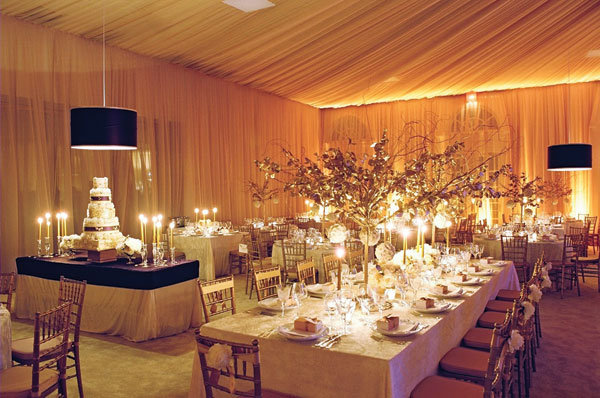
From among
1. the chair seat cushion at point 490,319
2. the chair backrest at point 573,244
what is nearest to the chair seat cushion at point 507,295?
the chair seat cushion at point 490,319

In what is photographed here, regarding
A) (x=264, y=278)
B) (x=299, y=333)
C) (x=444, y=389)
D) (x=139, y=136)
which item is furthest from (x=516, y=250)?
(x=139, y=136)

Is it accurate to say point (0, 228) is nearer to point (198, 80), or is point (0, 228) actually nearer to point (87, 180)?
point (87, 180)

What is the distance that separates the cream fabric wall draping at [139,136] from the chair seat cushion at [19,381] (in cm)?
540

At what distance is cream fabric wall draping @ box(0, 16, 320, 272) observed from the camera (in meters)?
7.88

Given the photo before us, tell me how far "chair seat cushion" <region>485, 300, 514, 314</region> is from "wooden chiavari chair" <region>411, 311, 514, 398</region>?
1134mm

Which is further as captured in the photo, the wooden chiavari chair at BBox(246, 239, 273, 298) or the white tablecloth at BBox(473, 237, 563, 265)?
the white tablecloth at BBox(473, 237, 563, 265)

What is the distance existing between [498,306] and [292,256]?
10.9 feet

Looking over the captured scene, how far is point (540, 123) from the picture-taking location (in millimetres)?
13539

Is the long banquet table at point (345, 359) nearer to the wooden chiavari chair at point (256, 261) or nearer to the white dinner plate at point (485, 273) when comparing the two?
the white dinner plate at point (485, 273)

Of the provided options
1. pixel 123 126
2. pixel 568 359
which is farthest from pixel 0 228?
pixel 568 359

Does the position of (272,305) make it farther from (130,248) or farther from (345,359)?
(130,248)

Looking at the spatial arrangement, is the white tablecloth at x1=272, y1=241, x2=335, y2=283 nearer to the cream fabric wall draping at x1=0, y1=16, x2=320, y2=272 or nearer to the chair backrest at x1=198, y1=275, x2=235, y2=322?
the chair backrest at x1=198, y1=275, x2=235, y2=322

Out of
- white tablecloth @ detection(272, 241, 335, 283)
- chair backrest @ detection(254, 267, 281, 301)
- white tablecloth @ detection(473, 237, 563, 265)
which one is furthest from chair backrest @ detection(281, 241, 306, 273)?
white tablecloth @ detection(473, 237, 563, 265)

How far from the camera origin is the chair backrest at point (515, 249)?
7426 millimetres
